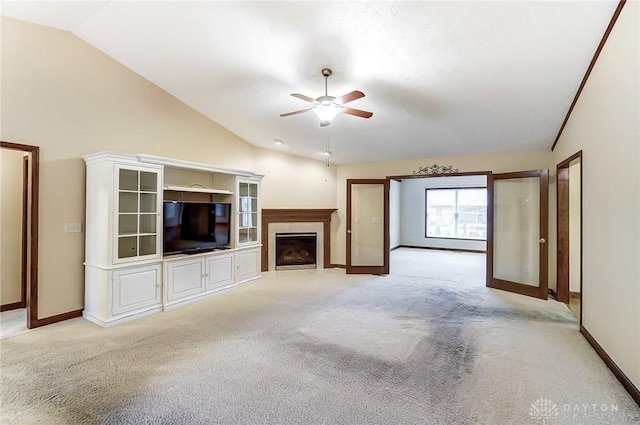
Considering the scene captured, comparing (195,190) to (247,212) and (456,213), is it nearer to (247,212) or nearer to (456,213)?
(247,212)

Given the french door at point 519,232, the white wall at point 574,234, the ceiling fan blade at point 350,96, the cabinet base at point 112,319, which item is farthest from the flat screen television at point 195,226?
the white wall at point 574,234

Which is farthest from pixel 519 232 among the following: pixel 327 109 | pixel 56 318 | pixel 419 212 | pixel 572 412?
pixel 56 318

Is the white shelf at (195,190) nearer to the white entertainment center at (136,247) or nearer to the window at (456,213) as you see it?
the white entertainment center at (136,247)

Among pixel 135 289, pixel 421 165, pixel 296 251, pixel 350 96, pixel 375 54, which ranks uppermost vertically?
pixel 375 54

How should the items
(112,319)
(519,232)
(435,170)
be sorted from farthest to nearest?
(435,170), (519,232), (112,319)

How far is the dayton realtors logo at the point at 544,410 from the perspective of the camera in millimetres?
2049

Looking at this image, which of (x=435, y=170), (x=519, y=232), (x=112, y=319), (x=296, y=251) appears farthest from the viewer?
(x=296, y=251)

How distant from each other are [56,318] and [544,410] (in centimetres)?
502

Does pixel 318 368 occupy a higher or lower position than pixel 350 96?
lower

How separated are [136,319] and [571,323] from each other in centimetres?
539

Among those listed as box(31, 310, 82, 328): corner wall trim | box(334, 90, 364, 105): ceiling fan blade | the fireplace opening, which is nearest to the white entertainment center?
box(31, 310, 82, 328): corner wall trim

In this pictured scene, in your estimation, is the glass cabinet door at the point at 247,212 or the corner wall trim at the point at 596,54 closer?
the corner wall trim at the point at 596,54

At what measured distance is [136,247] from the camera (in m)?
3.96

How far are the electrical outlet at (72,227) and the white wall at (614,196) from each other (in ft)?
18.6
